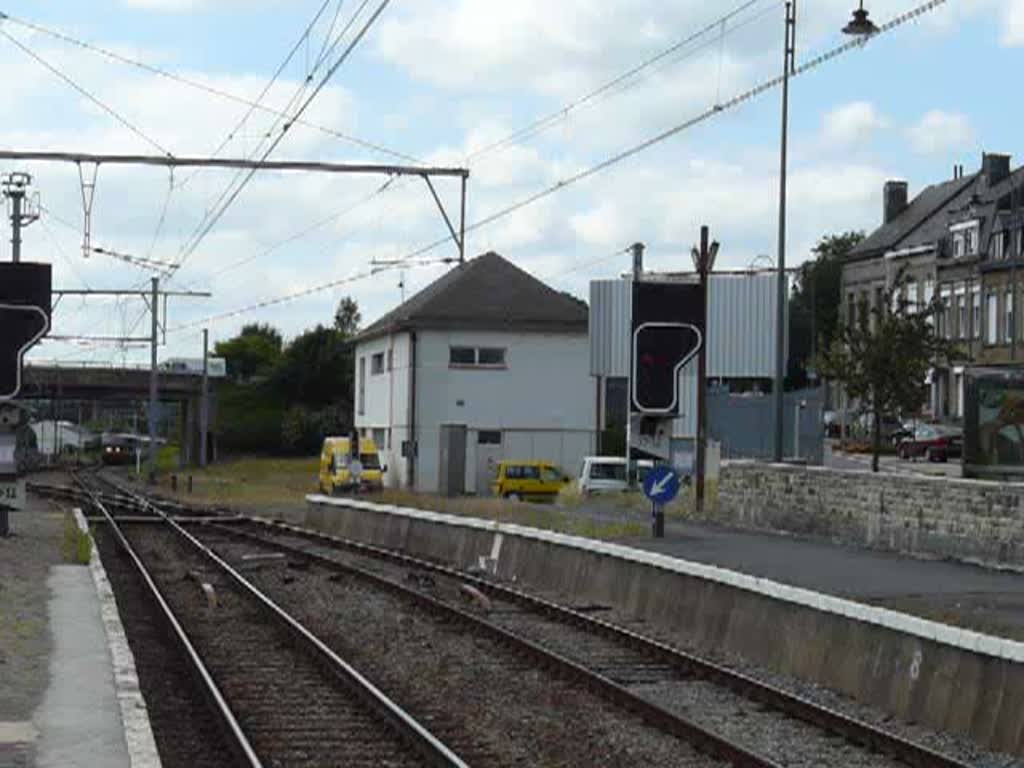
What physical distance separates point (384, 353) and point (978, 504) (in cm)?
5240

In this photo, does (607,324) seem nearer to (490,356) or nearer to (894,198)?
(490,356)

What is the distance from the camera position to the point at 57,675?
1631 centimetres

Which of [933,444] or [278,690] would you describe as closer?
[278,690]

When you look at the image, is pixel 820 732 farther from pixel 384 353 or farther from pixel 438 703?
pixel 384 353

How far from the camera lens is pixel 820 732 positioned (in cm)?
1405

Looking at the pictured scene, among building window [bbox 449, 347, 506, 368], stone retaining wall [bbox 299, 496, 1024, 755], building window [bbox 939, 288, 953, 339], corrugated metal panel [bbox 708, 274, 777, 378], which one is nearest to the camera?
stone retaining wall [bbox 299, 496, 1024, 755]

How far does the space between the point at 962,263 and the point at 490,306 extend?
2461cm

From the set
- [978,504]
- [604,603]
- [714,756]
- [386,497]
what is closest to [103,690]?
[714,756]

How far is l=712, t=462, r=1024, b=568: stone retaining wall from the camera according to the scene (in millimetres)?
24797

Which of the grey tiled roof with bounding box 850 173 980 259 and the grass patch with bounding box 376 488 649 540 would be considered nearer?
the grass patch with bounding box 376 488 649 540

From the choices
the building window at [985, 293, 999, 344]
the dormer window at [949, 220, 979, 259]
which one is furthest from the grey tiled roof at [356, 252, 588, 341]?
the dormer window at [949, 220, 979, 259]

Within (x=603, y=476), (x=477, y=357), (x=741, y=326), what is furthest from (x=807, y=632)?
(x=741, y=326)

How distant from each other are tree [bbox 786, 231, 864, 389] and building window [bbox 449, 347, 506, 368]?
198 ft

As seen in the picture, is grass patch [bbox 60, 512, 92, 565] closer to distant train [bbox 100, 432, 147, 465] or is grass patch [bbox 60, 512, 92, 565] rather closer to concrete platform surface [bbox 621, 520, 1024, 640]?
concrete platform surface [bbox 621, 520, 1024, 640]
